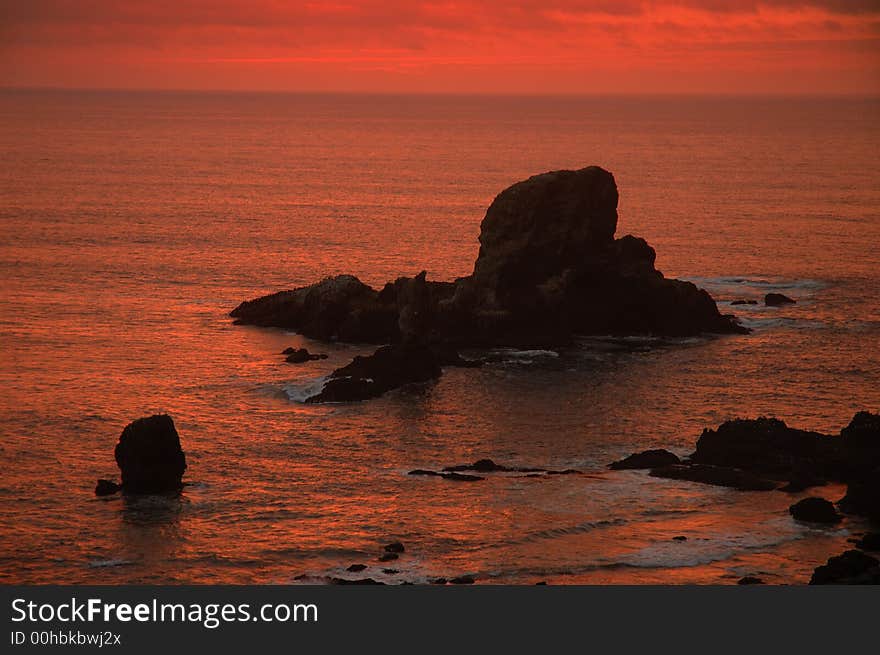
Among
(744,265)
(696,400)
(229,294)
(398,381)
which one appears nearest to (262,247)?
(229,294)

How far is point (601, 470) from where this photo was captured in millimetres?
63938

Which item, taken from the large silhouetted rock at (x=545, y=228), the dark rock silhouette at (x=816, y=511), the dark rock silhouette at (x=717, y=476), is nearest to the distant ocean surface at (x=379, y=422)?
the dark rock silhouette at (x=816, y=511)

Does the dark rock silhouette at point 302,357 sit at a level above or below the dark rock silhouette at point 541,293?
below

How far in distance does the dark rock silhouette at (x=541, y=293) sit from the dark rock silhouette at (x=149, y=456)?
30.9 meters

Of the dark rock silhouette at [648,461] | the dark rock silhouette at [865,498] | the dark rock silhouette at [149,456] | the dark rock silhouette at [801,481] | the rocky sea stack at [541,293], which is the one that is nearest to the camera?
the dark rock silhouette at [865,498]

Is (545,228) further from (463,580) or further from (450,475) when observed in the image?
(463,580)

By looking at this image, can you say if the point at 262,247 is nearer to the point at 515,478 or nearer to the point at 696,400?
the point at 696,400

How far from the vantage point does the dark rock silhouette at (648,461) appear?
63.9 m

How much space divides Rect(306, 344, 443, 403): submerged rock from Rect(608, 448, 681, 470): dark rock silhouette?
60.7 ft

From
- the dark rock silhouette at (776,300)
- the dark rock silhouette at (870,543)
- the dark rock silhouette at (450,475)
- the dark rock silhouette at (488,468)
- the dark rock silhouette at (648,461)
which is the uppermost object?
the dark rock silhouette at (776,300)

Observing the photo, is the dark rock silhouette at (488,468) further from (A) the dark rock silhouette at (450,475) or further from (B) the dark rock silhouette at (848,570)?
(B) the dark rock silhouette at (848,570)

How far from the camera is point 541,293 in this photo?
93.1m

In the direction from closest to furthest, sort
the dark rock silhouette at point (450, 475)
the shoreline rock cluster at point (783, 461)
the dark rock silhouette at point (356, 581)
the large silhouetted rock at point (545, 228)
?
the dark rock silhouette at point (356, 581) < the shoreline rock cluster at point (783, 461) < the dark rock silhouette at point (450, 475) < the large silhouetted rock at point (545, 228)

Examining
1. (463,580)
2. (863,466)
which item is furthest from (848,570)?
(463,580)
